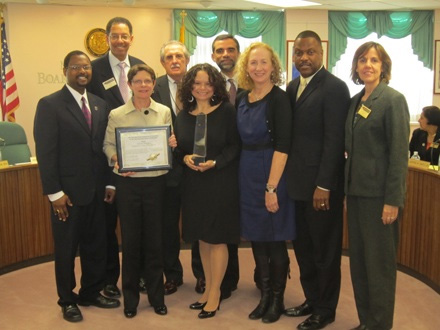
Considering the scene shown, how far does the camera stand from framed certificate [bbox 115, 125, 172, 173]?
10.3 ft

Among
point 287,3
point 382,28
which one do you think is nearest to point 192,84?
point 287,3

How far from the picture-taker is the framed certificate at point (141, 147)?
3.14m

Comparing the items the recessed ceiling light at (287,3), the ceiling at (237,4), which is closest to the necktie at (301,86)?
the ceiling at (237,4)

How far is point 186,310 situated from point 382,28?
24.8ft

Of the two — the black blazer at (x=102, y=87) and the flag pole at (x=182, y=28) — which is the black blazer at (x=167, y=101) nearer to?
the black blazer at (x=102, y=87)

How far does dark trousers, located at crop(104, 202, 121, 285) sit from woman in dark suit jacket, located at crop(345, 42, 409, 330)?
66.2 inches

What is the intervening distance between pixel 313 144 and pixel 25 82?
20.9 feet

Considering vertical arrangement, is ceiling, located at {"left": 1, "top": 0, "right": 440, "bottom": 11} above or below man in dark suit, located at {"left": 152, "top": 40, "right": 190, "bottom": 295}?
above

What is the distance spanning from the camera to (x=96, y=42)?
8414 millimetres

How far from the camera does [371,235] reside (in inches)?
111

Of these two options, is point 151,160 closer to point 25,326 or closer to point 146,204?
point 146,204

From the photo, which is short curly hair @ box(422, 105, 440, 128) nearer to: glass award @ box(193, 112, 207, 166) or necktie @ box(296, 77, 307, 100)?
necktie @ box(296, 77, 307, 100)

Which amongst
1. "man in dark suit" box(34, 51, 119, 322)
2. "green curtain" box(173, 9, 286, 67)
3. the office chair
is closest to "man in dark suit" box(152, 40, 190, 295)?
"man in dark suit" box(34, 51, 119, 322)

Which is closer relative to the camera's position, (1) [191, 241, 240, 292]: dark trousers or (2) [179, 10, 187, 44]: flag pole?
(1) [191, 241, 240, 292]: dark trousers
